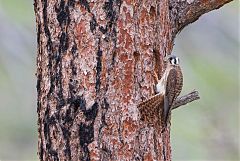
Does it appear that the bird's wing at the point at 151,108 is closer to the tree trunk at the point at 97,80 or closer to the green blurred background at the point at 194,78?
the tree trunk at the point at 97,80

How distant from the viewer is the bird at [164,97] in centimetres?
294

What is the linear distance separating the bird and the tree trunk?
26 millimetres

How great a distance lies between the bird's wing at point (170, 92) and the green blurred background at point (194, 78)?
2.77 metres

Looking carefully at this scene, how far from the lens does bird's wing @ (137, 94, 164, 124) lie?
2.92 metres

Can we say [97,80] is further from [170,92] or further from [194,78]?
[194,78]

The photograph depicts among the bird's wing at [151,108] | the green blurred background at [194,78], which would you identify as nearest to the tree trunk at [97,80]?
the bird's wing at [151,108]

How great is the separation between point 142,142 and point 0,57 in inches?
124

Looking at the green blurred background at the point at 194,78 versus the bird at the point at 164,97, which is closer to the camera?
the bird at the point at 164,97

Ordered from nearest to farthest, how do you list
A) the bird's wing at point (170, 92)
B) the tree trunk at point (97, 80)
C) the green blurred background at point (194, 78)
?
the tree trunk at point (97, 80)
the bird's wing at point (170, 92)
the green blurred background at point (194, 78)

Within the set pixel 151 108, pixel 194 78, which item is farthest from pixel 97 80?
pixel 194 78

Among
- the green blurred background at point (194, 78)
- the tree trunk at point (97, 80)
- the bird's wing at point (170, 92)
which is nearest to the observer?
the tree trunk at point (97, 80)

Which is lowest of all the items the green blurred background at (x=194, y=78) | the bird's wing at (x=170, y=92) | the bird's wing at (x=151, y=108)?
the bird's wing at (x=151, y=108)

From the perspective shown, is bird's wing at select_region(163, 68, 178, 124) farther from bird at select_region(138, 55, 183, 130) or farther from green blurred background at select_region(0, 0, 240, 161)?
green blurred background at select_region(0, 0, 240, 161)

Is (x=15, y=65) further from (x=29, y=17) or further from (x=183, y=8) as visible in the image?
(x=183, y=8)
